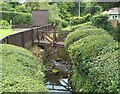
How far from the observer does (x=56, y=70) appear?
52.1ft

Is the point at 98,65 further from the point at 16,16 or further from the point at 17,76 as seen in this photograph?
the point at 16,16

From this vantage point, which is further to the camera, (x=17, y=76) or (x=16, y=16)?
(x=16, y=16)

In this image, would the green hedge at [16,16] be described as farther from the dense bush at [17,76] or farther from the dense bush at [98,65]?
the dense bush at [17,76]

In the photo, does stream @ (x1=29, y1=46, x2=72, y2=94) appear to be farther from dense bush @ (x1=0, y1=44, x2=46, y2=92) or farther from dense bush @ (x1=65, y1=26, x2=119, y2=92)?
dense bush @ (x1=0, y1=44, x2=46, y2=92)

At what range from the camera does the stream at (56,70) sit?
38.8ft

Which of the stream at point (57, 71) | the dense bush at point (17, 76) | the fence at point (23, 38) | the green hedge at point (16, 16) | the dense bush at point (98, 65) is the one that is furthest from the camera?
the green hedge at point (16, 16)

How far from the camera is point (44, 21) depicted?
3350 cm

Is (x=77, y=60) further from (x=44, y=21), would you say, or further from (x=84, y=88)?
(x=44, y=21)

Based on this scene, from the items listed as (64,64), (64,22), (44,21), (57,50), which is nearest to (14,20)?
(44,21)

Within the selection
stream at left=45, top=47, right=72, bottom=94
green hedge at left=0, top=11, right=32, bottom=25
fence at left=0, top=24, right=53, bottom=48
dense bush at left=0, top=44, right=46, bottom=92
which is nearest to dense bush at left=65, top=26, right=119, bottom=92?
dense bush at left=0, top=44, right=46, bottom=92

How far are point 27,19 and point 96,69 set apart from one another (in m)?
31.4

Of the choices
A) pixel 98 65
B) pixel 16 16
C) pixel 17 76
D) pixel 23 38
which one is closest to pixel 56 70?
pixel 23 38

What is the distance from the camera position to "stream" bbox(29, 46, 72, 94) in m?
11.8


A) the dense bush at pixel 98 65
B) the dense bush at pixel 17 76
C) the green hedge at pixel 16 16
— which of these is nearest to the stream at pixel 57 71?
the dense bush at pixel 98 65
